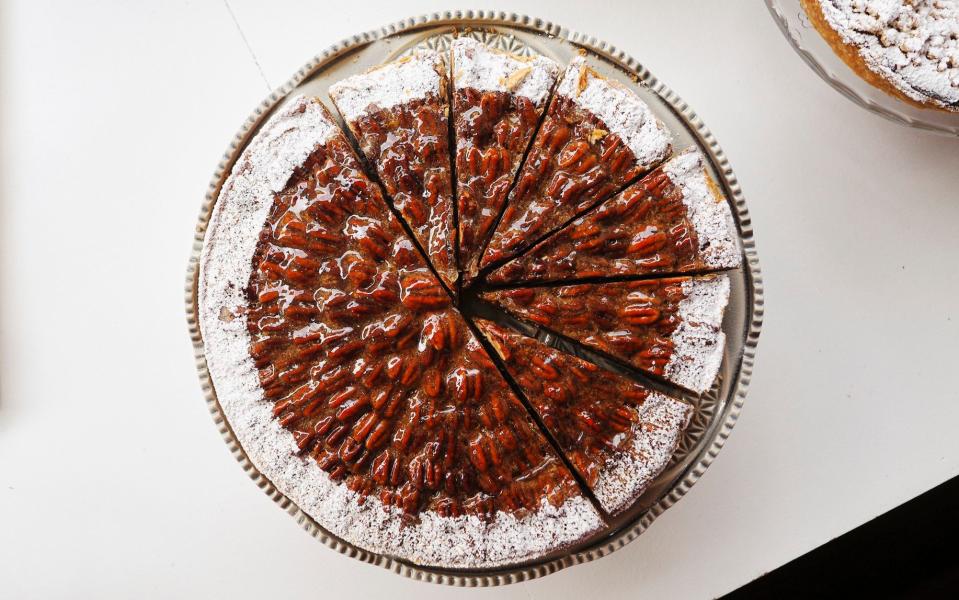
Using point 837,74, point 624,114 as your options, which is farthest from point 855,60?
point 624,114

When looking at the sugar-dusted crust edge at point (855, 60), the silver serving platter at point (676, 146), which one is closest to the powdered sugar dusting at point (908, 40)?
the sugar-dusted crust edge at point (855, 60)

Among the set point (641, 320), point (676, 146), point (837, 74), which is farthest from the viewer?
point (837, 74)

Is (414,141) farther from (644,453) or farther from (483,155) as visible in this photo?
(644,453)

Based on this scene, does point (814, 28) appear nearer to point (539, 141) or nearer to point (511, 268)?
point (539, 141)

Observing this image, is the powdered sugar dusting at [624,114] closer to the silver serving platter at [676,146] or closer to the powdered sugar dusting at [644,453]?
the silver serving platter at [676,146]

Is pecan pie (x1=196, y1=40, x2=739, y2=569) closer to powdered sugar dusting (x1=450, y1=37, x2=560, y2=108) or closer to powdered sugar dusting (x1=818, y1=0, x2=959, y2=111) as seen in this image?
powdered sugar dusting (x1=450, y1=37, x2=560, y2=108)
